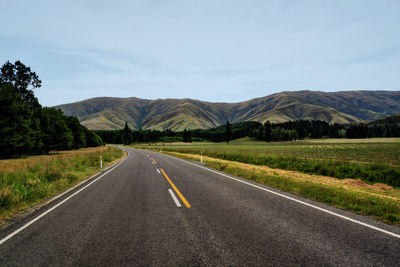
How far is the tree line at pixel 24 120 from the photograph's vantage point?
30908 mm

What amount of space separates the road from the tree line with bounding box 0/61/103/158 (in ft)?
108

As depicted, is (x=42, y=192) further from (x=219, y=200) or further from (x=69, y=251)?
(x=219, y=200)

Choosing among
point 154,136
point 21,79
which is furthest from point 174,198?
point 154,136

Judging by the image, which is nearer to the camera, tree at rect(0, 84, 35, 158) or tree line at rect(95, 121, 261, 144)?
tree at rect(0, 84, 35, 158)

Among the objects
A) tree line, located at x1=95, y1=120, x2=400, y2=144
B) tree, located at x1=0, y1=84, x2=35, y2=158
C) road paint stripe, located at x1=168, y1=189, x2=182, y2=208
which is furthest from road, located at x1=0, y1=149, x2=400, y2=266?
tree line, located at x1=95, y1=120, x2=400, y2=144

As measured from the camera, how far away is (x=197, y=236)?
4.42m

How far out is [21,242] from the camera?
4.29 meters

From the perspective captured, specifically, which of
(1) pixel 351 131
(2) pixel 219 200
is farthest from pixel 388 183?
(1) pixel 351 131

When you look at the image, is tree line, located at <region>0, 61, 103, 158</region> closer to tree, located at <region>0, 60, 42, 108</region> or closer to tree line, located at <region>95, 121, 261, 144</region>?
tree, located at <region>0, 60, 42, 108</region>

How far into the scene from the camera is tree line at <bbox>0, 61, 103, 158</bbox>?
30908 millimetres

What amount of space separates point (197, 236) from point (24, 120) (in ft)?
133

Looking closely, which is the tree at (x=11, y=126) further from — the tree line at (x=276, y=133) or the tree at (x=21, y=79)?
the tree line at (x=276, y=133)

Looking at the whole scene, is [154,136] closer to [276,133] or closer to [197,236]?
[276,133]

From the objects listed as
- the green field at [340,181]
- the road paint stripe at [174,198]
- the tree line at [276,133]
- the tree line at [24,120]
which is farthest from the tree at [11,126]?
the tree line at [276,133]
